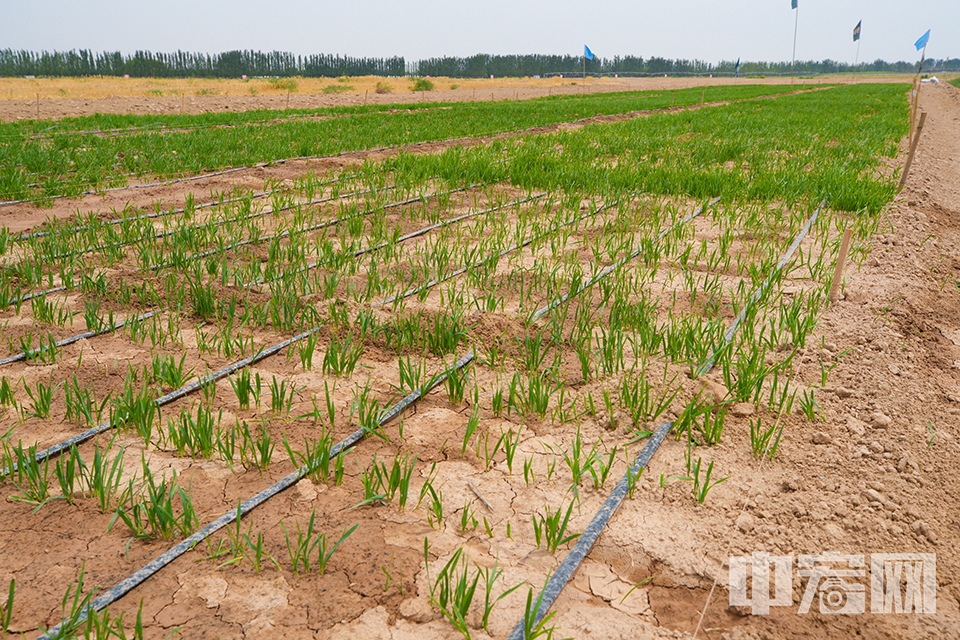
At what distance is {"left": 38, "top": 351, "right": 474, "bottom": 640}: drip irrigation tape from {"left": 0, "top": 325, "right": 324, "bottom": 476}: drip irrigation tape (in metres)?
0.58

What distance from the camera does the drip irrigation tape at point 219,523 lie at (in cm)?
166

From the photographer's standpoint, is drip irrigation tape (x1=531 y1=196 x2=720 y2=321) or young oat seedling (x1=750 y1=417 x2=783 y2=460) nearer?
young oat seedling (x1=750 y1=417 x2=783 y2=460)

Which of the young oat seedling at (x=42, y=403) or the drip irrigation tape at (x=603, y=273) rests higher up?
the drip irrigation tape at (x=603, y=273)

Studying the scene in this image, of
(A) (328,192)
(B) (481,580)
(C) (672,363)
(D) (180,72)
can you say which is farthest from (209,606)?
(D) (180,72)

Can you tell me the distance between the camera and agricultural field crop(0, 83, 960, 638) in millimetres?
1718

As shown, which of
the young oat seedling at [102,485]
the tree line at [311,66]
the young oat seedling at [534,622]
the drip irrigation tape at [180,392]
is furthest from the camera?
the tree line at [311,66]

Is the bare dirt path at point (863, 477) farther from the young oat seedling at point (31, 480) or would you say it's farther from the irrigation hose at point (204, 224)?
the irrigation hose at point (204, 224)

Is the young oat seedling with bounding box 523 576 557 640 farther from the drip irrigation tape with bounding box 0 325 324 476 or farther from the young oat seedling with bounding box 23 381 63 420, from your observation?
the young oat seedling with bounding box 23 381 63 420

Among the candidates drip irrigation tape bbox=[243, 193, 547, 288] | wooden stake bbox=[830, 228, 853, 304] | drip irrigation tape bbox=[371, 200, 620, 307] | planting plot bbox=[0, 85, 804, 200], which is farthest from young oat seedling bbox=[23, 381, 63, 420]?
planting plot bbox=[0, 85, 804, 200]

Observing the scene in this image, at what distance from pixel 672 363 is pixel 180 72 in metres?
49.6

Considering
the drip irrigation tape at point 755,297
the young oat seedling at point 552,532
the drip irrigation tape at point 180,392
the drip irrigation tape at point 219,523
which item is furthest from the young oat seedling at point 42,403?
the drip irrigation tape at point 755,297

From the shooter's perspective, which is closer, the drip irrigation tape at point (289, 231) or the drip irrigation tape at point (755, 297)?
the drip irrigation tape at point (755, 297)

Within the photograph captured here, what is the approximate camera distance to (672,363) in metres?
3.04

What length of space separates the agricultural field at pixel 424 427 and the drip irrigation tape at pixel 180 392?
0.05 feet
